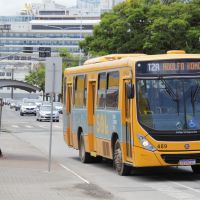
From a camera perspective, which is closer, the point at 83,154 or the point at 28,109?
the point at 83,154

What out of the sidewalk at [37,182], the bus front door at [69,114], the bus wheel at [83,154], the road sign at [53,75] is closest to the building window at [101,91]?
the road sign at [53,75]

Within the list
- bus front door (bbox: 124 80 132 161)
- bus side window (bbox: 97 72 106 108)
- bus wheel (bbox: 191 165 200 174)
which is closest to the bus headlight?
bus front door (bbox: 124 80 132 161)

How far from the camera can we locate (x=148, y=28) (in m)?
51.1

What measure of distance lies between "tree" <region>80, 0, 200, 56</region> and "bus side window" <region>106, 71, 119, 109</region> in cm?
3137

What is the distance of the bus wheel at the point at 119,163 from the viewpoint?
1705cm

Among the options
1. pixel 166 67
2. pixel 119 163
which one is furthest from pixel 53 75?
pixel 166 67

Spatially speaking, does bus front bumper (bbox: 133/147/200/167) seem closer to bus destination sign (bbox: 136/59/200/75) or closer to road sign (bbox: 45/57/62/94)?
bus destination sign (bbox: 136/59/200/75)

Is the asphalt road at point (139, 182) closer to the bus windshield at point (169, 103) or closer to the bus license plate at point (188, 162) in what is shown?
the bus license plate at point (188, 162)

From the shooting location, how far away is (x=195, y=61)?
16.5 meters

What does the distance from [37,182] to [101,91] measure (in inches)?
166

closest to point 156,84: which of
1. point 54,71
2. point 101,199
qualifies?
point 54,71

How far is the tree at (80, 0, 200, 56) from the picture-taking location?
49.7 meters

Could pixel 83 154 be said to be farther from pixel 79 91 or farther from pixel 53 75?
Result: pixel 53 75

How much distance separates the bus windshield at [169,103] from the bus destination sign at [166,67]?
7.8 inches
